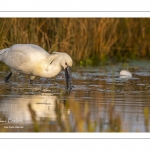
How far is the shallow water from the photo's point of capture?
24.6ft

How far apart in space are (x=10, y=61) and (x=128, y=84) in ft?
8.02

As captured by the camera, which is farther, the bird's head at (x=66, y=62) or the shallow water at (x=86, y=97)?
the bird's head at (x=66, y=62)

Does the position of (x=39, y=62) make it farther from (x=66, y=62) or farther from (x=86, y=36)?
(x=86, y=36)

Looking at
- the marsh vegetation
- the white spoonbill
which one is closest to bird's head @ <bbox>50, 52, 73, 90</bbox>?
the white spoonbill

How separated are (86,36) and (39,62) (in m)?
4.84

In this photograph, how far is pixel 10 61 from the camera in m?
11.5

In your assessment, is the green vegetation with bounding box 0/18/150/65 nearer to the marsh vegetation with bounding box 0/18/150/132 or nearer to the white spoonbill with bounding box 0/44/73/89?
the marsh vegetation with bounding box 0/18/150/132

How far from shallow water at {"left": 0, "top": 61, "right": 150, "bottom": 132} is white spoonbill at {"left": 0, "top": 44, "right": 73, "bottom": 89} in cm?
29

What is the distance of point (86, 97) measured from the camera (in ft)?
31.5

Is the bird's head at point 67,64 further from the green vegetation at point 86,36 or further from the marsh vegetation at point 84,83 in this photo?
the green vegetation at point 86,36

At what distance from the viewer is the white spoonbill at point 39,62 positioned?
1062 cm

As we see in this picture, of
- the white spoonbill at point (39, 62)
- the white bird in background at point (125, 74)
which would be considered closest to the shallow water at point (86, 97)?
the white bird in background at point (125, 74)

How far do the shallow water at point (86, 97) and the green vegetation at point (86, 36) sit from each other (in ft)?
3.04

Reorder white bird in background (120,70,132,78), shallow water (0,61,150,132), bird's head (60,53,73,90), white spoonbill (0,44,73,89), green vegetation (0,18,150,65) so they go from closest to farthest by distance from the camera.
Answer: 1. shallow water (0,61,150,132)
2. bird's head (60,53,73,90)
3. white spoonbill (0,44,73,89)
4. white bird in background (120,70,132,78)
5. green vegetation (0,18,150,65)
